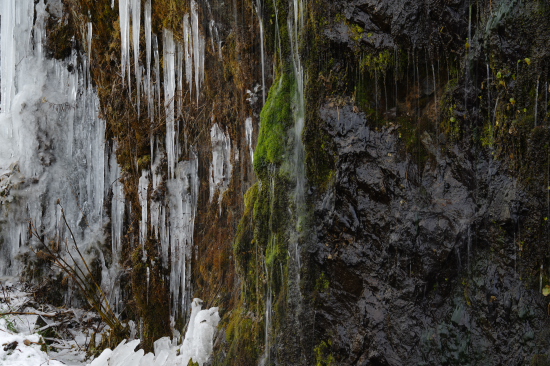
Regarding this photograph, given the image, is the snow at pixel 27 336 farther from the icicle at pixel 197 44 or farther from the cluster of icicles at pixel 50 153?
the icicle at pixel 197 44

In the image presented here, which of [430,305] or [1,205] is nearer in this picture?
[430,305]

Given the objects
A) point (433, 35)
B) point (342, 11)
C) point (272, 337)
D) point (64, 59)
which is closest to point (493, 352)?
point (272, 337)

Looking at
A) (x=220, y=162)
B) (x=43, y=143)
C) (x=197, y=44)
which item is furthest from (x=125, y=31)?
(x=43, y=143)

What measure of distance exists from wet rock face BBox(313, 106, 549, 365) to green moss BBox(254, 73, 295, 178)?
1.62ft

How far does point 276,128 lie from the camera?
429 cm

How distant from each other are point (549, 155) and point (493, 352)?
130 cm

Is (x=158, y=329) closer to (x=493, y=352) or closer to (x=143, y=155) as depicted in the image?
(x=143, y=155)

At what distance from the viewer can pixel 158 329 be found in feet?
23.2

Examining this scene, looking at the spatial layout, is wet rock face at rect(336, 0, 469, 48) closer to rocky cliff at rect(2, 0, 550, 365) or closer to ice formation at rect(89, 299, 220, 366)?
rocky cliff at rect(2, 0, 550, 365)

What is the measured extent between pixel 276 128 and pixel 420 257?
1754 millimetres

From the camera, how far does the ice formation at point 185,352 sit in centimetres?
503

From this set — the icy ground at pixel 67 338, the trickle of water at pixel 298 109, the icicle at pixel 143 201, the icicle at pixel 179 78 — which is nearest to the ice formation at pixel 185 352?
the icy ground at pixel 67 338

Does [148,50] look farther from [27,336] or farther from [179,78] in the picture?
[27,336]

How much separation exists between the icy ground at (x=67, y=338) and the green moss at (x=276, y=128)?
2116mm
